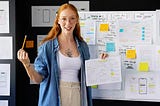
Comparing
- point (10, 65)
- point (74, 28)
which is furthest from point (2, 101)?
point (74, 28)

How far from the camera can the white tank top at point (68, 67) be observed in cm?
188

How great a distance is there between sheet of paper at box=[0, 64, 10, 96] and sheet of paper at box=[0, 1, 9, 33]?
0.36 m

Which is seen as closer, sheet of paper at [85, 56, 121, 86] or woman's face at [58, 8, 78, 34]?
woman's face at [58, 8, 78, 34]

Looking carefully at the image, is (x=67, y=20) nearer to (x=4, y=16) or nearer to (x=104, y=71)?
(x=104, y=71)

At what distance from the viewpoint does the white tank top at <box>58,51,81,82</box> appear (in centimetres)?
188

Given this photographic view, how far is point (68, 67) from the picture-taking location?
189 centimetres

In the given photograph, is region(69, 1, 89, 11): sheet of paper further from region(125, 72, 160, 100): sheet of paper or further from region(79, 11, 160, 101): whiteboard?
region(125, 72, 160, 100): sheet of paper

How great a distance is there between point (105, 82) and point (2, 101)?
106 centimetres

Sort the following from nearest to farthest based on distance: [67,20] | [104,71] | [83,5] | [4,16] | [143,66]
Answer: [67,20] < [104,71] < [143,66] < [4,16] < [83,5]

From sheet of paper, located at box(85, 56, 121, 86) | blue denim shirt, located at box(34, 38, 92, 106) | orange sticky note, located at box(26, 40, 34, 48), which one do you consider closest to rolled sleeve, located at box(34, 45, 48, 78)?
blue denim shirt, located at box(34, 38, 92, 106)

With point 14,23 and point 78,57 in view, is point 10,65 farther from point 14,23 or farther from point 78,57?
point 78,57

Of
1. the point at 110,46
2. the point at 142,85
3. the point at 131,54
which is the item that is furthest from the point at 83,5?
the point at 142,85

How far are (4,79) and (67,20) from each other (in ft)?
3.54

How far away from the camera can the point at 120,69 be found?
228 cm
